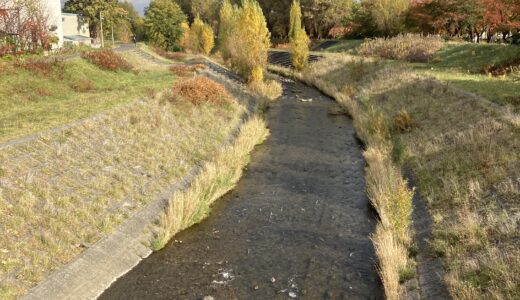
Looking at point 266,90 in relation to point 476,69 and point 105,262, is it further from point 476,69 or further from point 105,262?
point 105,262

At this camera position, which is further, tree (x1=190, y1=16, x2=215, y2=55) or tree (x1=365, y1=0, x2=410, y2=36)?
tree (x1=190, y1=16, x2=215, y2=55)

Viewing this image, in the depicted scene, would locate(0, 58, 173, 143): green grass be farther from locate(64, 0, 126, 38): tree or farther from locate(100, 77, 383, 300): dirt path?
locate(64, 0, 126, 38): tree

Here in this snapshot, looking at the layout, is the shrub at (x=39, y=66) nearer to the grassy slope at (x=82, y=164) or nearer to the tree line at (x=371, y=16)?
the grassy slope at (x=82, y=164)

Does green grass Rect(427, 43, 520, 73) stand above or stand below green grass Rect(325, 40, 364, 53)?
below

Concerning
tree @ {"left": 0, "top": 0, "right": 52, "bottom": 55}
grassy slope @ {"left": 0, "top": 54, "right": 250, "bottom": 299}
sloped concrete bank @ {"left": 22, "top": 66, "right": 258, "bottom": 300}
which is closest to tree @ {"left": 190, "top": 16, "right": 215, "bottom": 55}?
tree @ {"left": 0, "top": 0, "right": 52, "bottom": 55}

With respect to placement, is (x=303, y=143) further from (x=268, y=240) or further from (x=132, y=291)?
(x=132, y=291)

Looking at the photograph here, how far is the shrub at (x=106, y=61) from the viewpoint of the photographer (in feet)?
107

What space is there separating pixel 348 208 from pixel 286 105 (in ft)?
68.9

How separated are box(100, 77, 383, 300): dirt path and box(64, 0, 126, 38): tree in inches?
2347

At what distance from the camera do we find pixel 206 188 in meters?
15.7

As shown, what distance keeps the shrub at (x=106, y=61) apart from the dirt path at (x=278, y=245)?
18.5 metres

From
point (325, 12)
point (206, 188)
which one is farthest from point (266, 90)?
point (325, 12)

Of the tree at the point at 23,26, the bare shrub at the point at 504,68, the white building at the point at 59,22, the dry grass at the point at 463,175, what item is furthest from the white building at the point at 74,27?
the bare shrub at the point at 504,68

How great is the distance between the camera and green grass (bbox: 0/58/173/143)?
15789mm
